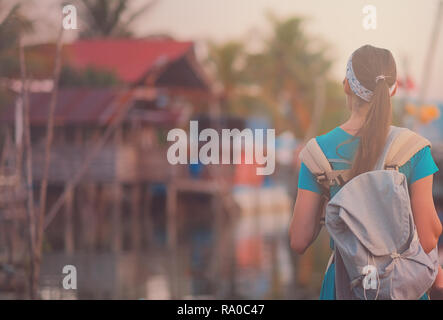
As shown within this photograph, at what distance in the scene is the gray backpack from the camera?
2.56 meters

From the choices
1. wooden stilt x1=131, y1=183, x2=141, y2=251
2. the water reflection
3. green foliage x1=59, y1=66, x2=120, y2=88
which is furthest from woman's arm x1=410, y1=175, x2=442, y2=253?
green foliage x1=59, y1=66, x2=120, y2=88

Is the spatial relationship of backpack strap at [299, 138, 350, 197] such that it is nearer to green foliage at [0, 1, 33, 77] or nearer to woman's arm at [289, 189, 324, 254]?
woman's arm at [289, 189, 324, 254]

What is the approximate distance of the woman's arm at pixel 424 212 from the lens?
2.62 m

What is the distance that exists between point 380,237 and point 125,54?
1828 cm

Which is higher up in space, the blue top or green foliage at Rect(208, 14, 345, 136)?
green foliage at Rect(208, 14, 345, 136)

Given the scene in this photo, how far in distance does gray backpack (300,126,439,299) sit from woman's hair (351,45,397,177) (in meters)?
0.08

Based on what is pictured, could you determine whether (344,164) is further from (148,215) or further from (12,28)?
(148,215)

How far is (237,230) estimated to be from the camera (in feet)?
70.7

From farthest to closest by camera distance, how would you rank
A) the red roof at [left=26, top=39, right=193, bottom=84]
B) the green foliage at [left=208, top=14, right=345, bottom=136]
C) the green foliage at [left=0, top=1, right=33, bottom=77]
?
the green foliage at [left=208, top=14, right=345, bottom=136] → the red roof at [left=26, top=39, right=193, bottom=84] → the green foliage at [left=0, top=1, right=33, bottom=77]

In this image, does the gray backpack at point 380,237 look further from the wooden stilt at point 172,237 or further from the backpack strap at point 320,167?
the wooden stilt at point 172,237

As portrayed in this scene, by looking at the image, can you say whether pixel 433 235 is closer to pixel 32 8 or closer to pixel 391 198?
pixel 391 198

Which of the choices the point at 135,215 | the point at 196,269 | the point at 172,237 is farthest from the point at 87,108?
the point at 196,269

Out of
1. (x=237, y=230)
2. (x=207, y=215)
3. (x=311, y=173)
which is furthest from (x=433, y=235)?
(x=207, y=215)

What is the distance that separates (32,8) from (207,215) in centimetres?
2023
